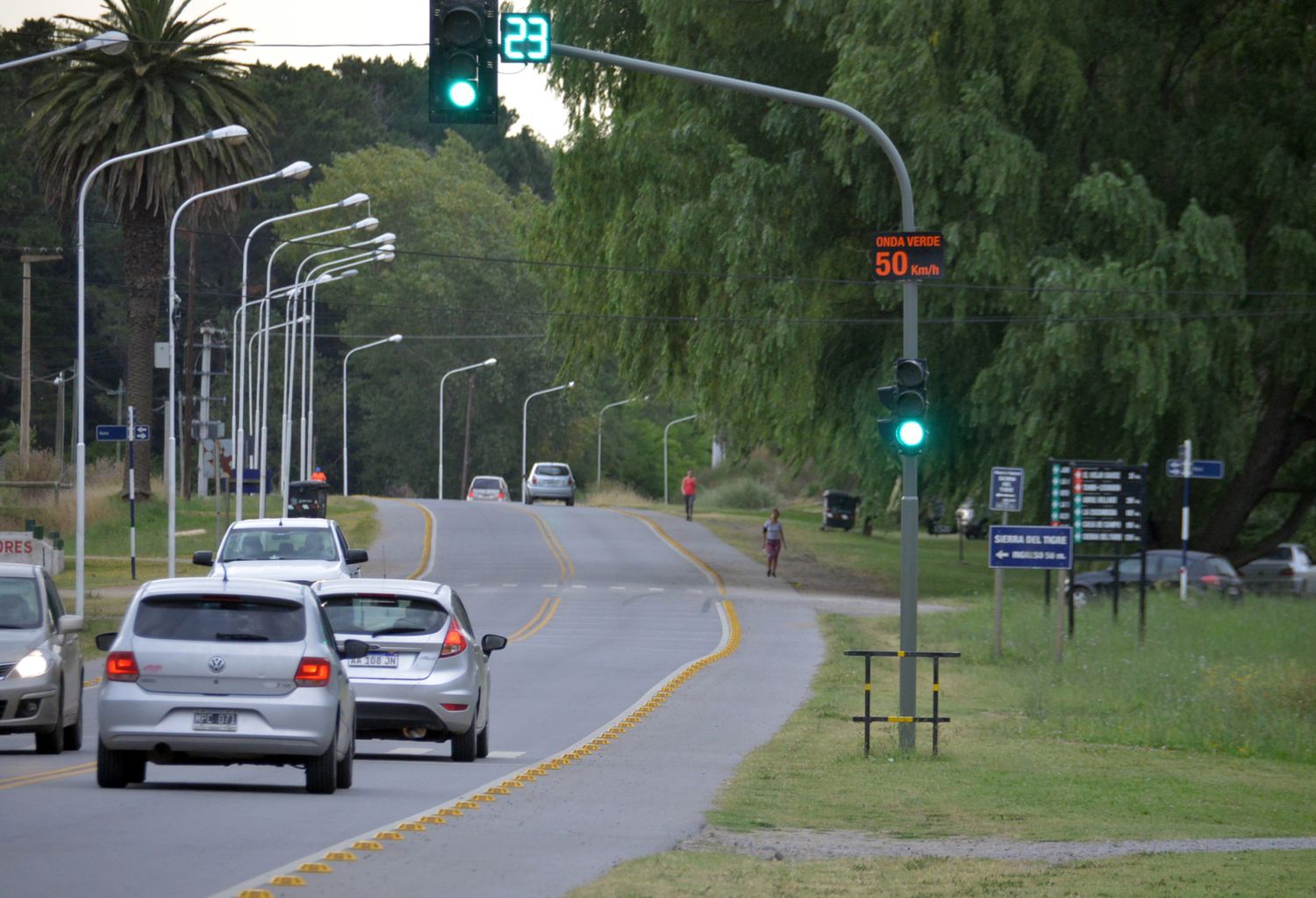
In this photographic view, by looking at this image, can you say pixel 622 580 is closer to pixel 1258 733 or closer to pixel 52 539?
pixel 52 539

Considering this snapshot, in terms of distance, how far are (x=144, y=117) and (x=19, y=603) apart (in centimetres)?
3770

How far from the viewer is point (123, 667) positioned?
13562 millimetres

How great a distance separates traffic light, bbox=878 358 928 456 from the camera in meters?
19.0

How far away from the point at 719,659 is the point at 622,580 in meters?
18.4

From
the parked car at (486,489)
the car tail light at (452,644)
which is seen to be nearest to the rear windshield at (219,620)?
the car tail light at (452,644)

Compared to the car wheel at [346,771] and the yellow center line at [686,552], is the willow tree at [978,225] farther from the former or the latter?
the car wheel at [346,771]

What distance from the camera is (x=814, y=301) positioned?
42.4 m

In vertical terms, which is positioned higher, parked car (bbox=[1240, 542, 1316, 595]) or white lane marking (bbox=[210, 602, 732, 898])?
white lane marking (bbox=[210, 602, 732, 898])

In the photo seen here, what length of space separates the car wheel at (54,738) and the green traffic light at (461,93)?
21.7 ft

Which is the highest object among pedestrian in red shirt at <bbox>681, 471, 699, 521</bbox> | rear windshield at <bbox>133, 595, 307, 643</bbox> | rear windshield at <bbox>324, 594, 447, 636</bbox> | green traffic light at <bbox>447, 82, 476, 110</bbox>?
green traffic light at <bbox>447, 82, 476, 110</bbox>

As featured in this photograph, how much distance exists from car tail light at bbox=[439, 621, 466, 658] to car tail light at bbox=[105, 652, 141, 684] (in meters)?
4.42

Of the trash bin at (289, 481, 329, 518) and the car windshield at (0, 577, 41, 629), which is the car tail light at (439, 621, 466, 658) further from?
the trash bin at (289, 481, 329, 518)

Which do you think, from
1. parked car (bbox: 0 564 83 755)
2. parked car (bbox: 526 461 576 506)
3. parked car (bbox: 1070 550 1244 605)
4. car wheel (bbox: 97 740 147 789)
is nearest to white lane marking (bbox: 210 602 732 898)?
car wheel (bbox: 97 740 147 789)

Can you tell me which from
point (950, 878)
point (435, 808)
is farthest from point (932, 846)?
point (435, 808)
